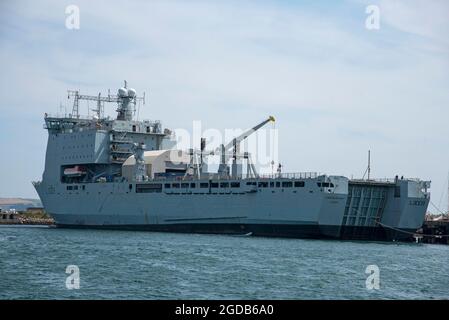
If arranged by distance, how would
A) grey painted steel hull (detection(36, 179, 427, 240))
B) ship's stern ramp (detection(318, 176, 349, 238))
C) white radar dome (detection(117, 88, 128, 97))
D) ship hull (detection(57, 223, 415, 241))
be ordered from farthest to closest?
white radar dome (detection(117, 88, 128, 97)) → ship hull (detection(57, 223, 415, 241)) → grey painted steel hull (detection(36, 179, 427, 240)) → ship's stern ramp (detection(318, 176, 349, 238))

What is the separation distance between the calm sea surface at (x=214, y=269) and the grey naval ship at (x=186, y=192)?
600 centimetres

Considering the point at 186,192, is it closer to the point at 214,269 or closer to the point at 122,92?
the point at 122,92

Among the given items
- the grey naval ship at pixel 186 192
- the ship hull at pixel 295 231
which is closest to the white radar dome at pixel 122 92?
the grey naval ship at pixel 186 192

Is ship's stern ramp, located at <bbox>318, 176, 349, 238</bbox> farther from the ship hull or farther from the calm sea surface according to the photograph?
the calm sea surface

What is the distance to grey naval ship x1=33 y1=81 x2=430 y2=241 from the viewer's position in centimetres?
5847

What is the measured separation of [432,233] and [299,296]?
4273 centimetres

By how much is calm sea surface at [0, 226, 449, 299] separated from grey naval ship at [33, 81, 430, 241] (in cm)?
600

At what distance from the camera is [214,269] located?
117ft

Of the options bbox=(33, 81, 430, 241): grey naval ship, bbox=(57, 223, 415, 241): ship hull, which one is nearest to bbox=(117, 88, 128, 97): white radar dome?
bbox=(33, 81, 430, 241): grey naval ship

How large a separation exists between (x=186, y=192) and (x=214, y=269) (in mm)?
28682

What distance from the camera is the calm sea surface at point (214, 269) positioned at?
2928 centimetres

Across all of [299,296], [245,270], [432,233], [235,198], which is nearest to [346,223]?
[235,198]

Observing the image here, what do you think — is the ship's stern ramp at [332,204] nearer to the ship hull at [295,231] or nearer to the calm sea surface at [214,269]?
the ship hull at [295,231]

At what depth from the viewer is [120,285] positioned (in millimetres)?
30141
